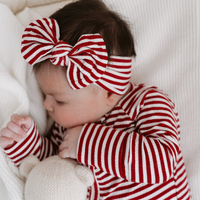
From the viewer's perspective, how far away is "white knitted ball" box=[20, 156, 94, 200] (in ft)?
2.48

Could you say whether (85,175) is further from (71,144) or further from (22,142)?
(22,142)

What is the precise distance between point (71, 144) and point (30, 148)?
16 cm

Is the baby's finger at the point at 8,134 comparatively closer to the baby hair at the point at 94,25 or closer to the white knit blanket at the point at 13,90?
the white knit blanket at the point at 13,90

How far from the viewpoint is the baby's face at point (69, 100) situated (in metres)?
0.80

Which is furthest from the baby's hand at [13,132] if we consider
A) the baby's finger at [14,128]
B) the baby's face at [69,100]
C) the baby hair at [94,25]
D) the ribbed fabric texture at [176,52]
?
the ribbed fabric texture at [176,52]

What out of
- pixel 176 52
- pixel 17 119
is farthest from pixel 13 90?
pixel 176 52

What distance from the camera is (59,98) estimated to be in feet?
2.73

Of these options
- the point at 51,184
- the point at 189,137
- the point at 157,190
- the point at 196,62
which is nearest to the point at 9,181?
the point at 51,184

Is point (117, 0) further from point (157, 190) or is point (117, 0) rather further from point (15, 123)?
point (157, 190)

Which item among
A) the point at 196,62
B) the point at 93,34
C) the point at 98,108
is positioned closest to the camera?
the point at 93,34

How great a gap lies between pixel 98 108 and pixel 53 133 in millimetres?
272

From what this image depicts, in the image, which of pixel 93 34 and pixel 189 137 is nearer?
pixel 93 34

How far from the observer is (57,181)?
0.77 metres

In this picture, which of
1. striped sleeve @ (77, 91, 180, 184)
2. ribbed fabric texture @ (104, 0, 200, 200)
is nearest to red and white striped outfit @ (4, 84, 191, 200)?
striped sleeve @ (77, 91, 180, 184)
